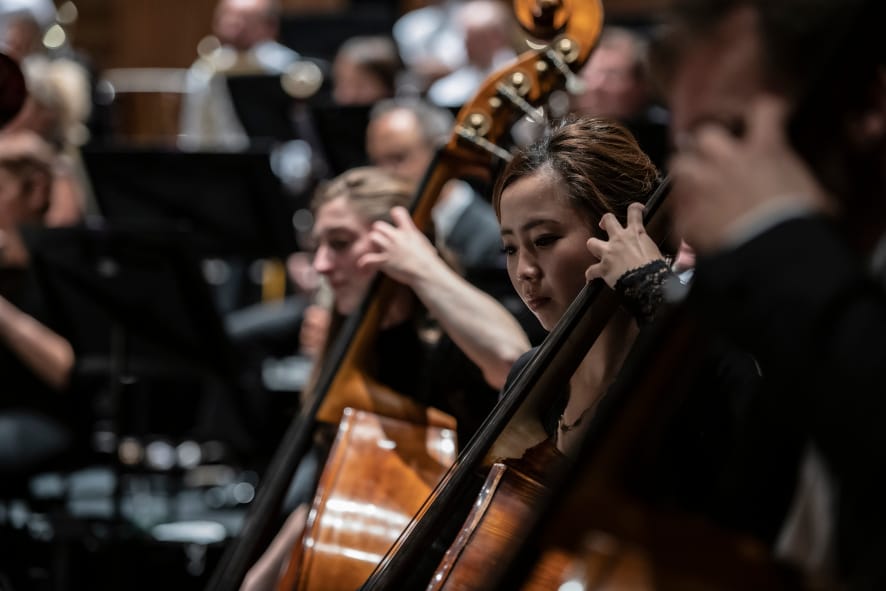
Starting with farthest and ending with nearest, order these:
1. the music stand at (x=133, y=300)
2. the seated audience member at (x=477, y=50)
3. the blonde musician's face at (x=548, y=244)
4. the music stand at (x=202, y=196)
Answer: the seated audience member at (x=477, y=50), the music stand at (x=202, y=196), the music stand at (x=133, y=300), the blonde musician's face at (x=548, y=244)

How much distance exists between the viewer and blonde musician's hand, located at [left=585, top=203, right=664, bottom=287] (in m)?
1.37

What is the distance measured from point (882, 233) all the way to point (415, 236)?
1.29 metres

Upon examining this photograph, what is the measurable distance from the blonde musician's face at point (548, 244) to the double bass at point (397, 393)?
1.18 feet

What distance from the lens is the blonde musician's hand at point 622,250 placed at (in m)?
1.37

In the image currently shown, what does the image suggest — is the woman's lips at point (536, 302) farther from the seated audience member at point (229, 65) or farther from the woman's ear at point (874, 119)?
the seated audience member at point (229, 65)

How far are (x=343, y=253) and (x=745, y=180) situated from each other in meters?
1.70

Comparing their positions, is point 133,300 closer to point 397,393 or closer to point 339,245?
point 339,245

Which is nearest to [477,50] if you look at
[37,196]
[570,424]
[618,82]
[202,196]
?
[618,82]

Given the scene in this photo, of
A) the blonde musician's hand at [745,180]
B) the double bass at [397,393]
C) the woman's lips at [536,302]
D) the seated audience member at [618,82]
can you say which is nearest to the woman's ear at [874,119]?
the blonde musician's hand at [745,180]

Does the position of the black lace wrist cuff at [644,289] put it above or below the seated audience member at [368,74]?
below

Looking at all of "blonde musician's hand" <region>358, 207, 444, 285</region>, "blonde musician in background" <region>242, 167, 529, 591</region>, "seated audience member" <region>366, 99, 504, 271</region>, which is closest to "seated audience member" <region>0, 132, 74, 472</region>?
"seated audience member" <region>366, 99, 504, 271</region>

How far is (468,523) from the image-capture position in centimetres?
136

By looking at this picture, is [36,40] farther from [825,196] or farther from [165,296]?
[825,196]

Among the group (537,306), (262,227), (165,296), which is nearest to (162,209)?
(262,227)
